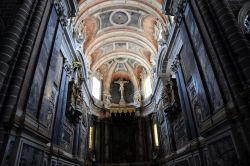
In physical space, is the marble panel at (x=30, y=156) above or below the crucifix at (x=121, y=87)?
below

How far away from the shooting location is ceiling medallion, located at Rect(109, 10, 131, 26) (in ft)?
62.7

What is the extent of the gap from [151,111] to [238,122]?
54.6 feet

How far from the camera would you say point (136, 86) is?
84.5ft

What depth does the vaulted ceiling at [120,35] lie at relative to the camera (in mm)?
17297

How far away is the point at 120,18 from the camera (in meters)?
19.7

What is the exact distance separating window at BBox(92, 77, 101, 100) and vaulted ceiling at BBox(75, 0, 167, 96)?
1060mm

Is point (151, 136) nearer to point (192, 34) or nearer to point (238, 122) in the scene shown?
point (192, 34)

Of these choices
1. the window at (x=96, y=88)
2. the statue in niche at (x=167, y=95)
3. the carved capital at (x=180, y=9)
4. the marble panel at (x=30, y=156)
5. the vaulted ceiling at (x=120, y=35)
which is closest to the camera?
the marble panel at (x=30, y=156)

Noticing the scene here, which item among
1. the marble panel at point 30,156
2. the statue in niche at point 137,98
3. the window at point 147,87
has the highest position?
the window at point 147,87

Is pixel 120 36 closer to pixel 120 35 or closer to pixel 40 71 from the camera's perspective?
pixel 120 35

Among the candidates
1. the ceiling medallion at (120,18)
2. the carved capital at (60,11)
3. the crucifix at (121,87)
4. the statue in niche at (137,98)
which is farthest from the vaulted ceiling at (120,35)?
the carved capital at (60,11)

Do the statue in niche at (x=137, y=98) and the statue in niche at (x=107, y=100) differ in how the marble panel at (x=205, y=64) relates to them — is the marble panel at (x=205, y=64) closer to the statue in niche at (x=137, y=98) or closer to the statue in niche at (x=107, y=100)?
the statue in niche at (x=137, y=98)

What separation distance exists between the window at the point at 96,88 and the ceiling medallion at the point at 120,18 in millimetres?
7632

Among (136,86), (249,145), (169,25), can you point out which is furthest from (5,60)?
(136,86)
